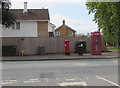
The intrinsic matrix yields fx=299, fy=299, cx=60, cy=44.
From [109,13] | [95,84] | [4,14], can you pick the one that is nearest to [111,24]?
[109,13]

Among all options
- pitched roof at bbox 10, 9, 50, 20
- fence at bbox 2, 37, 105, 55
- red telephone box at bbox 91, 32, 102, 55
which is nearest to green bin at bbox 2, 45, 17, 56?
fence at bbox 2, 37, 105, 55

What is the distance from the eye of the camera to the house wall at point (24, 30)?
145 ft

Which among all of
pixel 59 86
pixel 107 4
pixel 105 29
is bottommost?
pixel 59 86

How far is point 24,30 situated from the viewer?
44.5m

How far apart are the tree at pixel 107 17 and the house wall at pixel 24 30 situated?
28.9ft

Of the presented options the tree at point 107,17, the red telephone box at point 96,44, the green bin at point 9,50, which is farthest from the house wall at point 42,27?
the red telephone box at point 96,44

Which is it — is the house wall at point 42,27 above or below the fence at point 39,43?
above

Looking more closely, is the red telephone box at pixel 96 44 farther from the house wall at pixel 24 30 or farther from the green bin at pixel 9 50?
the house wall at pixel 24 30

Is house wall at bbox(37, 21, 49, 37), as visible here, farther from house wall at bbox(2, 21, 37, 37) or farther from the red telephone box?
the red telephone box

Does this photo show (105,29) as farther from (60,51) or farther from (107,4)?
(60,51)

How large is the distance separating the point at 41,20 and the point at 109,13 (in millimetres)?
11492

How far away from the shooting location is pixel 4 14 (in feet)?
97.3

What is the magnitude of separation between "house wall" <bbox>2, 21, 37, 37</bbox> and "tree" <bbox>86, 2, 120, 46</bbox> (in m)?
8.81

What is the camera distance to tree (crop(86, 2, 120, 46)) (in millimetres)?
34406
